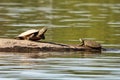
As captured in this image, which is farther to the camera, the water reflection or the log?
the log

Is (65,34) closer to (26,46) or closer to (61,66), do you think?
(26,46)

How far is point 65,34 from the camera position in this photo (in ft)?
75.5

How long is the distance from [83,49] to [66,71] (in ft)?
12.4

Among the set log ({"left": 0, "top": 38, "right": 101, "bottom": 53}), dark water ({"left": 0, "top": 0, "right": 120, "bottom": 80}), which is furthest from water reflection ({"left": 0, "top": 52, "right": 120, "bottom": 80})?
log ({"left": 0, "top": 38, "right": 101, "bottom": 53})

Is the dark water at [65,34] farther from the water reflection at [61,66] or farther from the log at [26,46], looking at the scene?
the log at [26,46]

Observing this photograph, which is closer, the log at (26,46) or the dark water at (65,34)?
the dark water at (65,34)

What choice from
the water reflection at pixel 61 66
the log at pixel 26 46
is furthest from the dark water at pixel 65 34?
the log at pixel 26 46

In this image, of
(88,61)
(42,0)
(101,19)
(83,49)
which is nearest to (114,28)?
(101,19)

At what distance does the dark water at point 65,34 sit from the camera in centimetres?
1510

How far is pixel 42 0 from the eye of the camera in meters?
42.9

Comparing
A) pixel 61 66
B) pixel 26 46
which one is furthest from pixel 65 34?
A: pixel 61 66

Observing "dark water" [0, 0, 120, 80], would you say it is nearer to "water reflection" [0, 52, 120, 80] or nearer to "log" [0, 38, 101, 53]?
"water reflection" [0, 52, 120, 80]

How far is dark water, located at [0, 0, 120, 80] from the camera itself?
1510 cm

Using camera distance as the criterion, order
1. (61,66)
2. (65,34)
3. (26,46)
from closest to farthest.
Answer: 1. (61,66)
2. (26,46)
3. (65,34)
